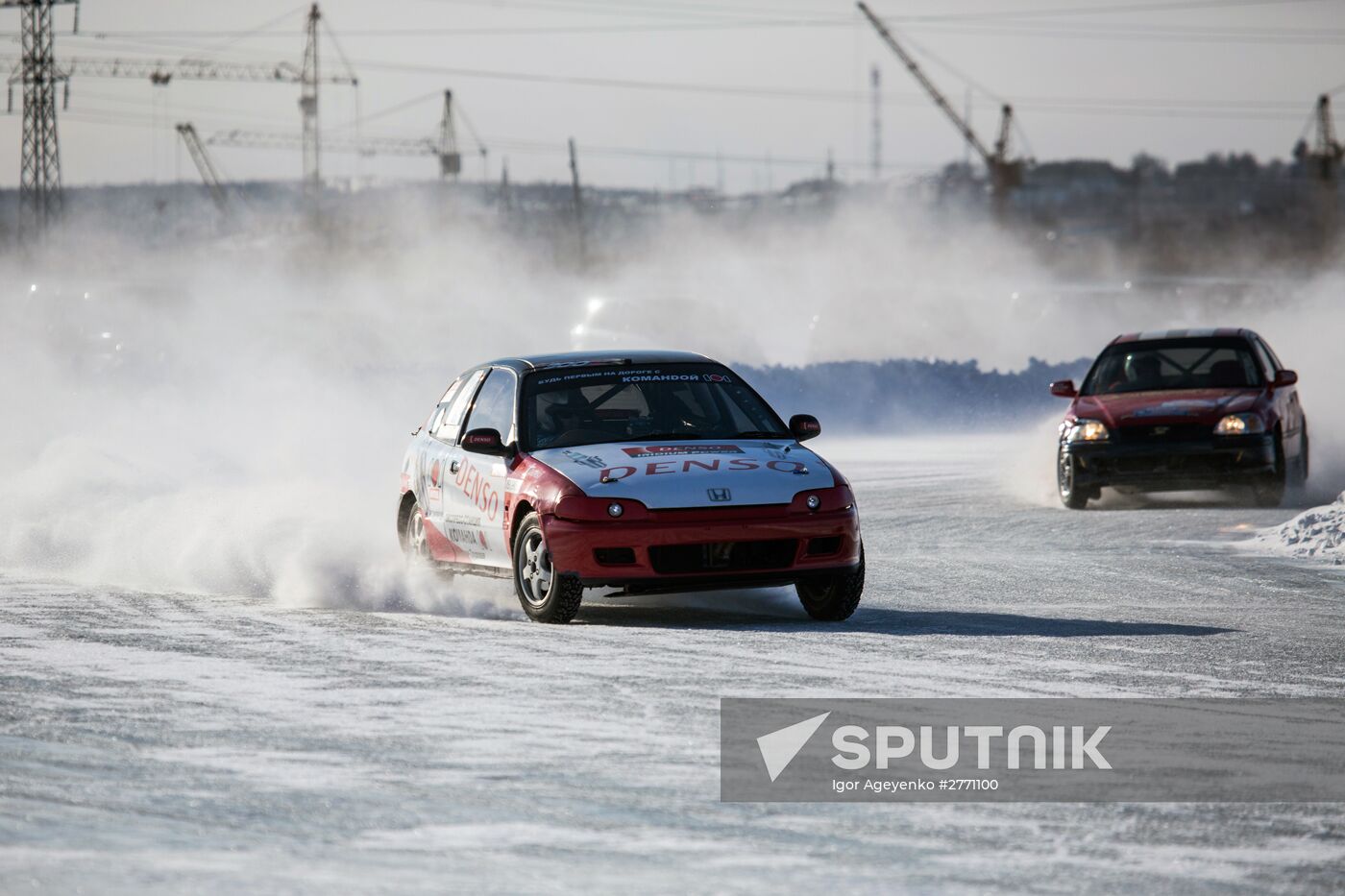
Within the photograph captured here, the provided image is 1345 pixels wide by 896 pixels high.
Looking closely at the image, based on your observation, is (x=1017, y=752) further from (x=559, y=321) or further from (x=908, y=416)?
(x=559, y=321)

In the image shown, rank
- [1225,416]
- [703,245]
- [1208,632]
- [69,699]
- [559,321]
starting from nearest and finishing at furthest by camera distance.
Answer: [69,699]
[1208,632]
[1225,416]
[559,321]
[703,245]

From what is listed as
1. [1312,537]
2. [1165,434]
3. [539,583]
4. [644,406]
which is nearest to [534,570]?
[539,583]

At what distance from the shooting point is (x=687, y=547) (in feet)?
31.6

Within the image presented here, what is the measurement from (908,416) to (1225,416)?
14155mm

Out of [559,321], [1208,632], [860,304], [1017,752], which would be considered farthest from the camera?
[559,321]

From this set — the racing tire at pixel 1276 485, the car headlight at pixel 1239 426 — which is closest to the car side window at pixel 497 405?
the car headlight at pixel 1239 426

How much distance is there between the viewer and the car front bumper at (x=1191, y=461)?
16281 millimetres

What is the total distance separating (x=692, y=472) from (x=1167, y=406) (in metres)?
7.85

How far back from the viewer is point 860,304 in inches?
1540

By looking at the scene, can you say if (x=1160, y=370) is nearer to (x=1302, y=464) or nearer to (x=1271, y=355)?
(x=1271, y=355)

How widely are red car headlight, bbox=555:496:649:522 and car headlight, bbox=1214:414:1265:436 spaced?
8035mm

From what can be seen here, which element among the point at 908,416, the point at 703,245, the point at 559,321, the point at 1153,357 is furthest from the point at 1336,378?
the point at 703,245

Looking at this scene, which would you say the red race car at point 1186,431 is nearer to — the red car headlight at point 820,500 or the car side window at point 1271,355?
the car side window at point 1271,355

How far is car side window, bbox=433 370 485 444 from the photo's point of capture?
37.4ft
